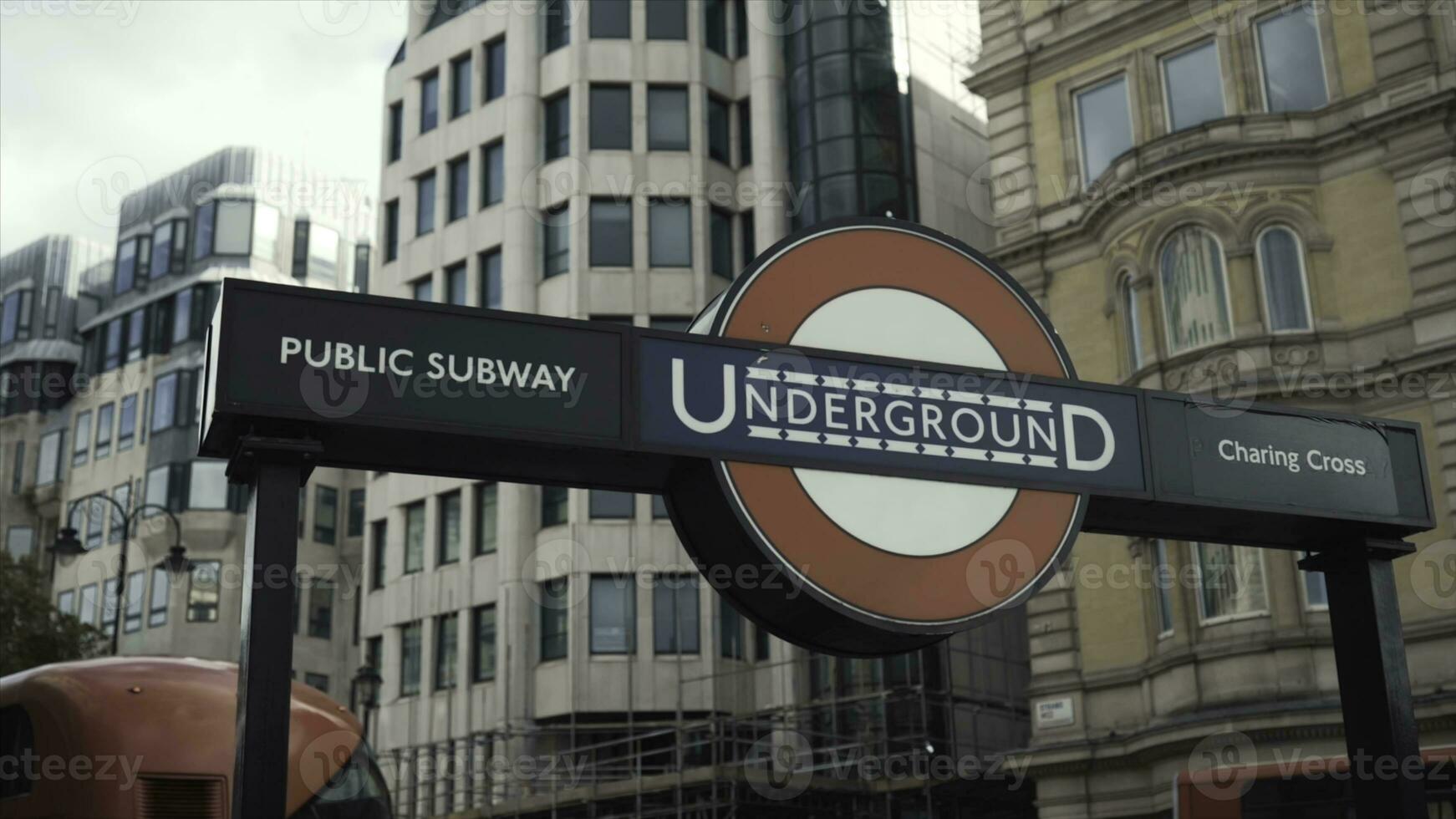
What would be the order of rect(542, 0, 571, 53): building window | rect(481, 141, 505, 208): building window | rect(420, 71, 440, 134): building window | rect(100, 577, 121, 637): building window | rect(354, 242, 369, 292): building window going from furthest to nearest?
rect(354, 242, 369, 292): building window
rect(100, 577, 121, 637): building window
rect(420, 71, 440, 134): building window
rect(481, 141, 505, 208): building window
rect(542, 0, 571, 53): building window

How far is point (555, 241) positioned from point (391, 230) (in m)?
7.81

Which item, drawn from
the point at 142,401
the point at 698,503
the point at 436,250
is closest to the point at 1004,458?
the point at 698,503

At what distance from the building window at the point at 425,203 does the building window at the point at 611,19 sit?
7.08 metres

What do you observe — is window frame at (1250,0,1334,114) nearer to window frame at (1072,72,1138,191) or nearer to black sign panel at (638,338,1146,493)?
window frame at (1072,72,1138,191)

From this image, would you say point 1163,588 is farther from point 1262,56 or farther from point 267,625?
point 267,625

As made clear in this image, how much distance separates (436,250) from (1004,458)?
43841mm

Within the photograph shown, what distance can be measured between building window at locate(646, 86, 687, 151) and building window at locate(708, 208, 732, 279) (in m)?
2.15

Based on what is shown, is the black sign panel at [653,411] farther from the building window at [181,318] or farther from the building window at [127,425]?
the building window at [127,425]

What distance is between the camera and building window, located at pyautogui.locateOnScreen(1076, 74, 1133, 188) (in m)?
32.8

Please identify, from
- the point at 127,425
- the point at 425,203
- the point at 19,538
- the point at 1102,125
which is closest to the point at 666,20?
the point at 425,203

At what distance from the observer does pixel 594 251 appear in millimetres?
44906

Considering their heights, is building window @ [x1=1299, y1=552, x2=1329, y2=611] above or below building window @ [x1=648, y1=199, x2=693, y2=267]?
below

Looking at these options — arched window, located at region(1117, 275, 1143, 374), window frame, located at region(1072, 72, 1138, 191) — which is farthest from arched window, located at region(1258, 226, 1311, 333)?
window frame, located at region(1072, 72, 1138, 191)

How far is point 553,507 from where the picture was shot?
43000 mm
